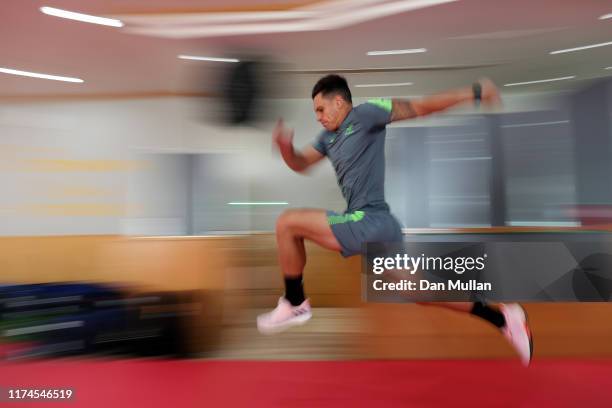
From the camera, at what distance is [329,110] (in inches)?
43.9

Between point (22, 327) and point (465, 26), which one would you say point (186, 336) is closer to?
point (22, 327)

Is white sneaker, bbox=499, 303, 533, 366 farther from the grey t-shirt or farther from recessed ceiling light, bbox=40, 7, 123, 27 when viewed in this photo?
recessed ceiling light, bbox=40, 7, 123, 27

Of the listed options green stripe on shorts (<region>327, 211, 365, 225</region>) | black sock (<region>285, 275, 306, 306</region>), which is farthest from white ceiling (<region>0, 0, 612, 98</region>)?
black sock (<region>285, 275, 306, 306</region>)

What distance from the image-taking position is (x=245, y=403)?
3.54 ft

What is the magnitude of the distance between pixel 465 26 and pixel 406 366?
93cm

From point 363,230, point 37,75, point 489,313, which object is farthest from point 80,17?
point 489,313

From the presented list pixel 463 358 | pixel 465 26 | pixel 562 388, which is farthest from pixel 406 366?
pixel 465 26

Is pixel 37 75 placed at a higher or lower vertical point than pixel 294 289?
higher

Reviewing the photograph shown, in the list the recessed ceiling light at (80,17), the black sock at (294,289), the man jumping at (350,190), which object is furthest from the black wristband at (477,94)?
the recessed ceiling light at (80,17)

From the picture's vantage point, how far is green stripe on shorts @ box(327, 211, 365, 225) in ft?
3.58

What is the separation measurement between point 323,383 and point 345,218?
0.45 metres

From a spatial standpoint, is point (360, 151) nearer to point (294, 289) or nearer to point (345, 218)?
point (345, 218)

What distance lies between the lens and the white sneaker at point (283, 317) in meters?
1.10

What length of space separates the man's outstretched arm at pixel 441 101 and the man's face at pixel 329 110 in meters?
0.15
